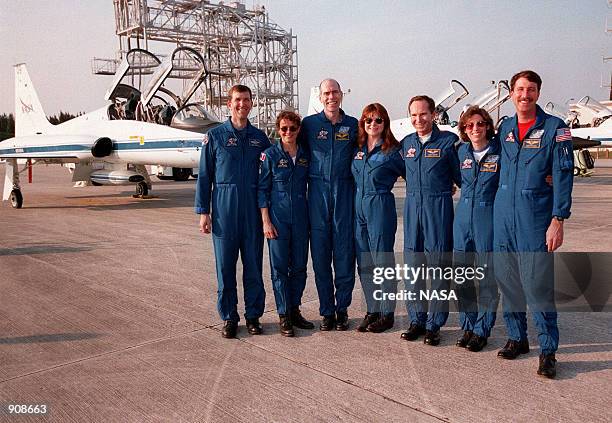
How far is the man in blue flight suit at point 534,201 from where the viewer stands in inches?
121

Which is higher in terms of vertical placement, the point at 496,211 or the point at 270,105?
the point at 270,105

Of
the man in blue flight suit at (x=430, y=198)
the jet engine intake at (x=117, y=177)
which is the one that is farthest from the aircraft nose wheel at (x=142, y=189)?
the man in blue flight suit at (x=430, y=198)

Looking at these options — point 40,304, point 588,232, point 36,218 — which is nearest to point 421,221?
point 40,304

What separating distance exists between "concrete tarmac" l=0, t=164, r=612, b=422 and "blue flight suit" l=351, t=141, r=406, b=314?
689mm

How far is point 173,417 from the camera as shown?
2689 mm

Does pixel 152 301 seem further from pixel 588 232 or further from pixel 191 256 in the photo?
pixel 588 232

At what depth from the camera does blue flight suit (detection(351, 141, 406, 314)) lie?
3807 mm

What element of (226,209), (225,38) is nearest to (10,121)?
(225,38)

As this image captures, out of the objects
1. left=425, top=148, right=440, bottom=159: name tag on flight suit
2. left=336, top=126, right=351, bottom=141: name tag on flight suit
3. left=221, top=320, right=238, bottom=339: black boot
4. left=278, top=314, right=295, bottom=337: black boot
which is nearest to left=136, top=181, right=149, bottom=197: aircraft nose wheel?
left=221, top=320, right=238, bottom=339: black boot

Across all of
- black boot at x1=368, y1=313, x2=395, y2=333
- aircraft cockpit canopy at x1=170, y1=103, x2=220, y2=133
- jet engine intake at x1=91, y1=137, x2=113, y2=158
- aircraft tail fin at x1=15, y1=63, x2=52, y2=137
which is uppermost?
aircraft tail fin at x1=15, y1=63, x2=52, y2=137

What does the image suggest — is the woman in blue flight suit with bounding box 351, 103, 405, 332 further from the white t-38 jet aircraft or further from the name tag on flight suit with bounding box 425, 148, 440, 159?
the white t-38 jet aircraft

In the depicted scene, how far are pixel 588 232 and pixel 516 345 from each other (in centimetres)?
597

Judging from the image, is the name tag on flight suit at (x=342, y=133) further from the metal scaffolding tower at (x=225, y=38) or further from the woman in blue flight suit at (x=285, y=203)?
the metal scaffolding tower at (x=225, y=38)

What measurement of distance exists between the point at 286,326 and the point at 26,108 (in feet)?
55.7
